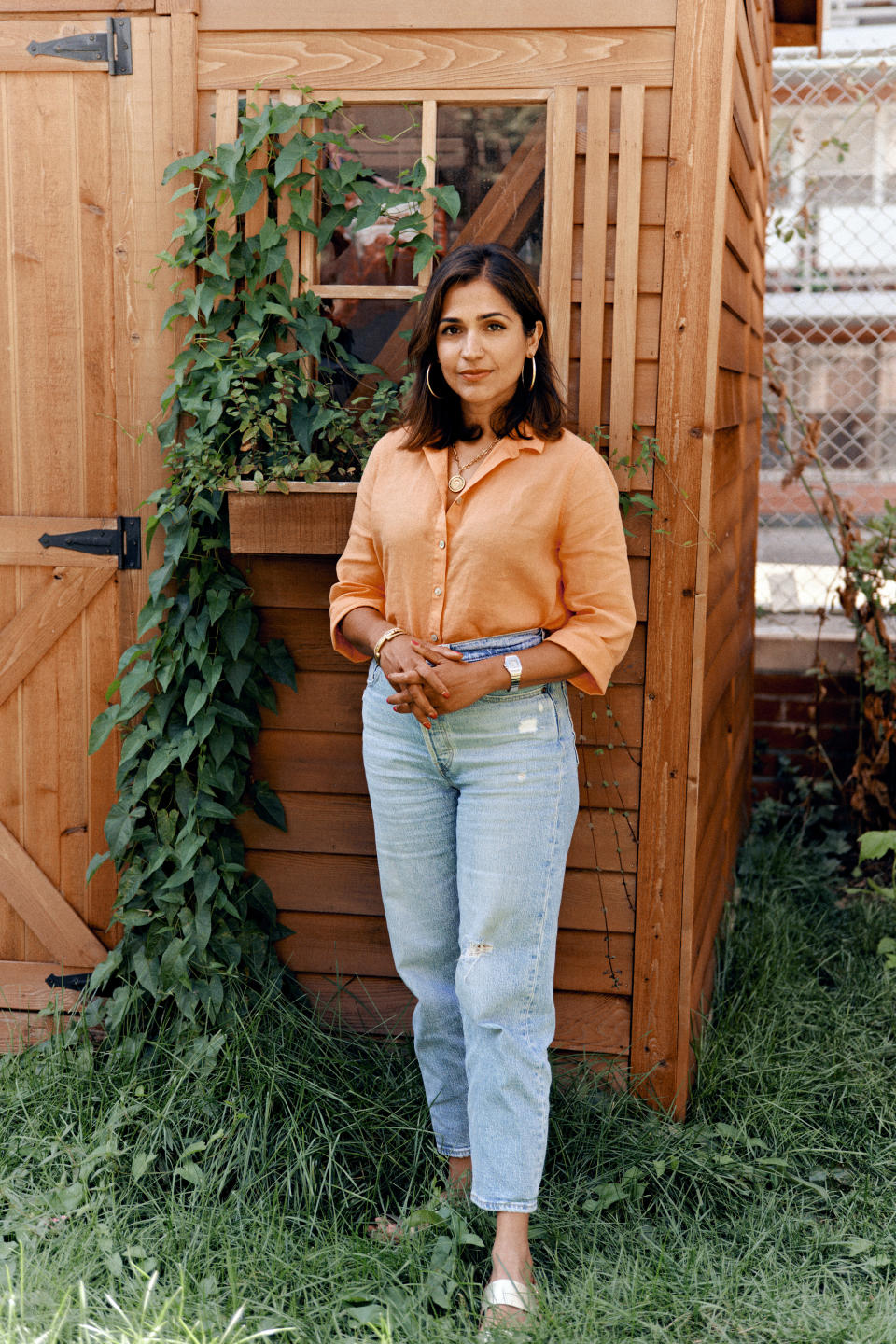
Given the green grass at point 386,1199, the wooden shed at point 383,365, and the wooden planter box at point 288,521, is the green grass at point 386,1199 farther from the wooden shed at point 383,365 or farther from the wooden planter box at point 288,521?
the wooden planter box at point 288,521

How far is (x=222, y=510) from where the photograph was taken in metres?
2.89

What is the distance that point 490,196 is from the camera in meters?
2.71

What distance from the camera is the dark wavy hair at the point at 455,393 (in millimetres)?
2285

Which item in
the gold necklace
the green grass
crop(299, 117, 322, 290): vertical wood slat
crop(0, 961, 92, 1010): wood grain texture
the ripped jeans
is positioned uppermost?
crop(299, 117, 322, 290): vertical wood slat

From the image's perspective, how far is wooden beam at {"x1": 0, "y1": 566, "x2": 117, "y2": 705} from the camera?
10.0 ft

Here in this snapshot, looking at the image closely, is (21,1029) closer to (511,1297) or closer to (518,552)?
(511,1297)

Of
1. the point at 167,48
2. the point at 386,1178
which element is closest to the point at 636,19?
the point at 167,48

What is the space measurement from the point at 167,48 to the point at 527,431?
133 cm

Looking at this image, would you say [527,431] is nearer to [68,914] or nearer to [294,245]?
[294,245]

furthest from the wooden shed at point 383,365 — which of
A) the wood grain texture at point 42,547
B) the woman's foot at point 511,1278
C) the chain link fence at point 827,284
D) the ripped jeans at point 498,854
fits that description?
the chain link fence at point 827,284

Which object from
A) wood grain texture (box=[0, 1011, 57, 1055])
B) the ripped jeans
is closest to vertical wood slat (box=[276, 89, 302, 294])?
the ripped jeans

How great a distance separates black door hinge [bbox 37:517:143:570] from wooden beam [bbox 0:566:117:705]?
0.16 feet

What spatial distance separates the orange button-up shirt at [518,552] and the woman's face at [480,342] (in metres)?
0.12

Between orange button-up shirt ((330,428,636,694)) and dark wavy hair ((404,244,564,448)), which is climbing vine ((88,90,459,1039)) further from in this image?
orange button-up shirt ((330,428,636,694))
